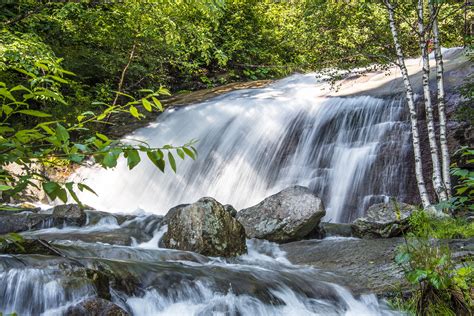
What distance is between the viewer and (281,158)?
9.96m

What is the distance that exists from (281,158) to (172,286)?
6.38 meters

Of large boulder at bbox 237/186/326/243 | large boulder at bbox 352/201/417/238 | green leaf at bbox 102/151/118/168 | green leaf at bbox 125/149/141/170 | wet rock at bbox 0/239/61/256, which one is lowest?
large boulder at bbox 352/201/417/238

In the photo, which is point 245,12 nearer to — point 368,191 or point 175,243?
point 368,191

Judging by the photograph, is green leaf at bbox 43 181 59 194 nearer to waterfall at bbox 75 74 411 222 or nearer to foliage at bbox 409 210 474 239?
foliage at bbox 409 210 474 239

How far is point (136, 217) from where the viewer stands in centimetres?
753

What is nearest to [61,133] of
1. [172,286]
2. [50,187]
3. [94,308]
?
[50,187]

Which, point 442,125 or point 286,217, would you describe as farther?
point 442,125

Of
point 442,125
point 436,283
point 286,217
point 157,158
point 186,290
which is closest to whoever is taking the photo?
point 157,158

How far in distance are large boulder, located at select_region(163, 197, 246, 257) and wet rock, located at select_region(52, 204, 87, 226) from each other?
2050 millimetres

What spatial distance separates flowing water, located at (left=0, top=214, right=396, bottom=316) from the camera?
3.12 m

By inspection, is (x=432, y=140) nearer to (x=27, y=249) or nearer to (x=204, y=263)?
(x=204, y=263)

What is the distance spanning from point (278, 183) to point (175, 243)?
403cm

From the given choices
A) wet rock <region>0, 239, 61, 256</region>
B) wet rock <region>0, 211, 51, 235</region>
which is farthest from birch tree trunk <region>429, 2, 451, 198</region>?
wet rock <region>0, 211, 51, 235</region>

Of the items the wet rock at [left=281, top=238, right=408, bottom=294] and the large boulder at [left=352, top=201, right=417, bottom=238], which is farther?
the large boulder at [left=352, top=201, right=417, bottom=238]
